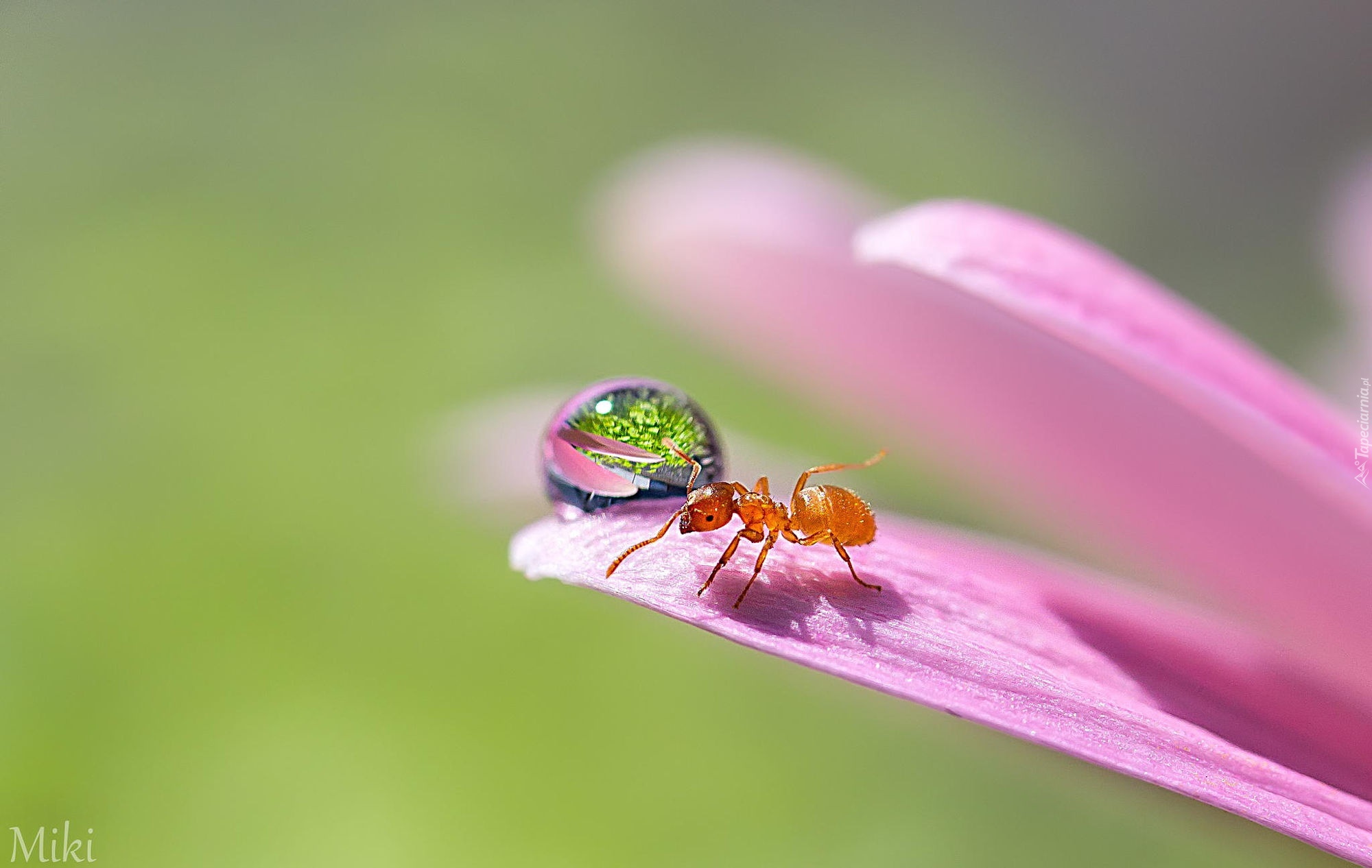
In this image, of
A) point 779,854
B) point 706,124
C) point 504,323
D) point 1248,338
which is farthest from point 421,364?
point 1248,338

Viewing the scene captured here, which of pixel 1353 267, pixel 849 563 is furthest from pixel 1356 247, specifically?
pixel 849 563

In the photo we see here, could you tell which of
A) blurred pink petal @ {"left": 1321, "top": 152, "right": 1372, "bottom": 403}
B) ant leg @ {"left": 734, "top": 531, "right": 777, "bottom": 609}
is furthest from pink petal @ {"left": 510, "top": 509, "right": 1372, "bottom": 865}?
blurred pink petal @ {"left": 1321, "top": 152, "right": 1372, "bottom": 403}

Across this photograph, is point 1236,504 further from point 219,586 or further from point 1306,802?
point 219,586

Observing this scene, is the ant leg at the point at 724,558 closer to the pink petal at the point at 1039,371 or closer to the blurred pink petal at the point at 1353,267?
the pink petal at the point at 1039,371

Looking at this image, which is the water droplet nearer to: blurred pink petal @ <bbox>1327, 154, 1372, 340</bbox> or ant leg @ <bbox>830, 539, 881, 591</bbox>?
ant leg @ <bbox>830, 539, 881, 591</bbox>

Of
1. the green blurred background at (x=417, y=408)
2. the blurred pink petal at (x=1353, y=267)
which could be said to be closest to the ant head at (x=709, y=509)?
the green blurred background at (x=417, y=408)

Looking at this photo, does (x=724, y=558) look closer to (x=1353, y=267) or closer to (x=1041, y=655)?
(x=1041, y=655)

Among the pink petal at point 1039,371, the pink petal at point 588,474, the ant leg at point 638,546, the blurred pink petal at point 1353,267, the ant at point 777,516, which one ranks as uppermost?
the blurred pink petal at point 1353,267
